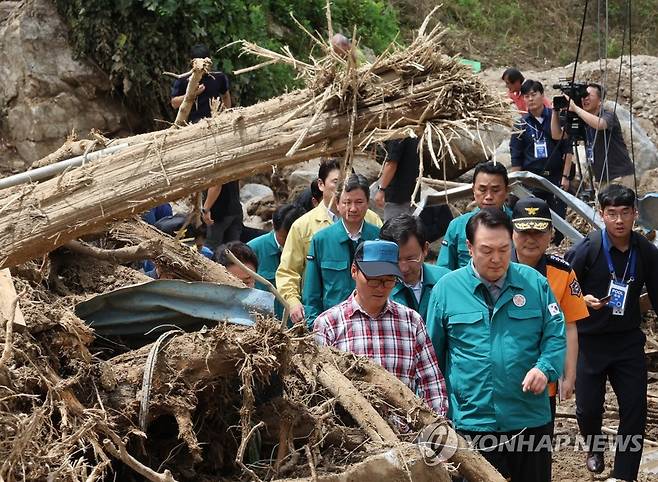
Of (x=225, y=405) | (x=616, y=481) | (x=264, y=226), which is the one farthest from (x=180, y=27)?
(x=225, y=405)

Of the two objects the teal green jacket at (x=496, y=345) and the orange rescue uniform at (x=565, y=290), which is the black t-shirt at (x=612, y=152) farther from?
the teal green jacket at (x=496, y=345)

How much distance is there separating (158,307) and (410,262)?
166 centimetres

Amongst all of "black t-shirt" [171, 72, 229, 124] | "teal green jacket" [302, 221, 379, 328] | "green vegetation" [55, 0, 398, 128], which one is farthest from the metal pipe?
"green vegetation" [55, 0, 398, 128]

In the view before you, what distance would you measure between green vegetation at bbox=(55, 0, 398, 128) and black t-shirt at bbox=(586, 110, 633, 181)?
11.7 ft

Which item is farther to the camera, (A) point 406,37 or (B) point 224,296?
(A) point 406,37

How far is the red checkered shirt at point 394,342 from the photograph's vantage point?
522 cm

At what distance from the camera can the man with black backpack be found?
7.14 metres

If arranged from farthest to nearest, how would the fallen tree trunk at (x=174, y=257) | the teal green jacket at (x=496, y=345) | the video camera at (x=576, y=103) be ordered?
the video camera at (x=576, y=103) < the fallen tree trunk at (x=174, y=257) < the teal green jacket at (x=496, y=345)

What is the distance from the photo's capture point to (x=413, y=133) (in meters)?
4.23

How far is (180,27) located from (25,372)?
333 inches

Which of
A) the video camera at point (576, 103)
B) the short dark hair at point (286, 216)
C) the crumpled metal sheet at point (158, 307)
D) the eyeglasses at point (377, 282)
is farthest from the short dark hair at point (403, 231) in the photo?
the video camera at point (576, 103)

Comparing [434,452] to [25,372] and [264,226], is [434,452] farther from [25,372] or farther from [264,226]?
[264,226]

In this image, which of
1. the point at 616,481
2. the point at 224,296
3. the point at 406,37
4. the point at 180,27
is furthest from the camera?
the point at 406,37

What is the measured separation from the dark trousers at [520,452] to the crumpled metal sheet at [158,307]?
4.49ft
